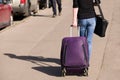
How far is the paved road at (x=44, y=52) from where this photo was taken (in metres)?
9.47

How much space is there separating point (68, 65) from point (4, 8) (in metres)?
8.18

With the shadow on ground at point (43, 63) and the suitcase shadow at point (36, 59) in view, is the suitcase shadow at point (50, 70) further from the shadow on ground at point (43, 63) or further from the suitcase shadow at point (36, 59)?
the suitcase shadow at point (36, 59)

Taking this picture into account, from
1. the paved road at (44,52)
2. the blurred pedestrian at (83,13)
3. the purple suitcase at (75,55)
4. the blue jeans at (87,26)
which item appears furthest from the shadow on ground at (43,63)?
the blurred pedestrian at (83,13)

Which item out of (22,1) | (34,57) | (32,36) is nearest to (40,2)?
(22,1)

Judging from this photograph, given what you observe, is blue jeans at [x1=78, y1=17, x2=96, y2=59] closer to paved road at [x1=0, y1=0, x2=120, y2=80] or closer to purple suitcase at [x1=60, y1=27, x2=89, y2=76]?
purple suitcase at [x1=60, y1=27, x2=89, y2=76]

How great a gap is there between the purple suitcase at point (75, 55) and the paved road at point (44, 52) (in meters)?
0.26

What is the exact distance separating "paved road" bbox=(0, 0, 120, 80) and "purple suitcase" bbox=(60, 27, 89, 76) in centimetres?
26

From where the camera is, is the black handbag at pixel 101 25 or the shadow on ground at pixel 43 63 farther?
the shadow on ground at pixel 43 63

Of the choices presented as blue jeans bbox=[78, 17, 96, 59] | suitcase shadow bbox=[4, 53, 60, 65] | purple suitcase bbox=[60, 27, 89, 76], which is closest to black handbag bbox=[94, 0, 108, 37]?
blue jeans bbox=[78, 17, 96, 59]

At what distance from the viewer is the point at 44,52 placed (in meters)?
12.0

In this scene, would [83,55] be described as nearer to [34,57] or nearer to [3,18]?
[34,57]

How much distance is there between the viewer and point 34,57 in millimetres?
11312

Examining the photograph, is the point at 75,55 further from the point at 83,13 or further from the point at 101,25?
the point at 101,25

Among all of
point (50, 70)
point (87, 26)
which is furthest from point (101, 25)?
point (50, 70)
